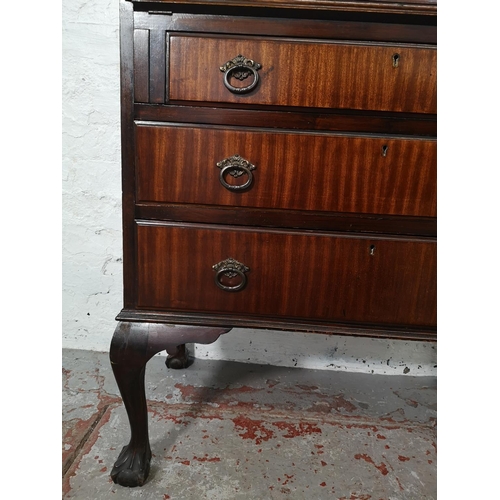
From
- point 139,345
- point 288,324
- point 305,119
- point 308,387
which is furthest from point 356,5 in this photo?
point 308,387

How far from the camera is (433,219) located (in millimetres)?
969

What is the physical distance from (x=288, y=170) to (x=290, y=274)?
22 cm

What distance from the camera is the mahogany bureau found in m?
0.90

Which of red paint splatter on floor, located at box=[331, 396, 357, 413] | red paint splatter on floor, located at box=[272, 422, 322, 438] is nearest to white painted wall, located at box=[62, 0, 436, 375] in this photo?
red paint splatter on floor, located at box=[331, 396, 357, 413]

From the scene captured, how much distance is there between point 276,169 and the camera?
95cm

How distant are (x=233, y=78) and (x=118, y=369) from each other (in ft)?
2.27

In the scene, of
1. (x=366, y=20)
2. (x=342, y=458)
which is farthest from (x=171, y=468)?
(x=366, y=20)

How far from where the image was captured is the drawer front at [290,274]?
0.98 metres

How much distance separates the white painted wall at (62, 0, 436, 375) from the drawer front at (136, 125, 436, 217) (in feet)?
2.59

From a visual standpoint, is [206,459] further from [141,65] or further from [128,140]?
[141,65]

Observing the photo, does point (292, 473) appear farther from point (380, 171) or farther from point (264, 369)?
point (380, 171)

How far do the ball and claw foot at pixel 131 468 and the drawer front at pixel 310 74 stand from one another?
85cm

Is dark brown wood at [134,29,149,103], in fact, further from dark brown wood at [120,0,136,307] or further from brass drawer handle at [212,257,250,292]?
brass drawer handle at [212,257,250,292]

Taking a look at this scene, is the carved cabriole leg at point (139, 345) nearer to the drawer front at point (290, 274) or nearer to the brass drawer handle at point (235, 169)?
the drawer front at point (290, 274)
